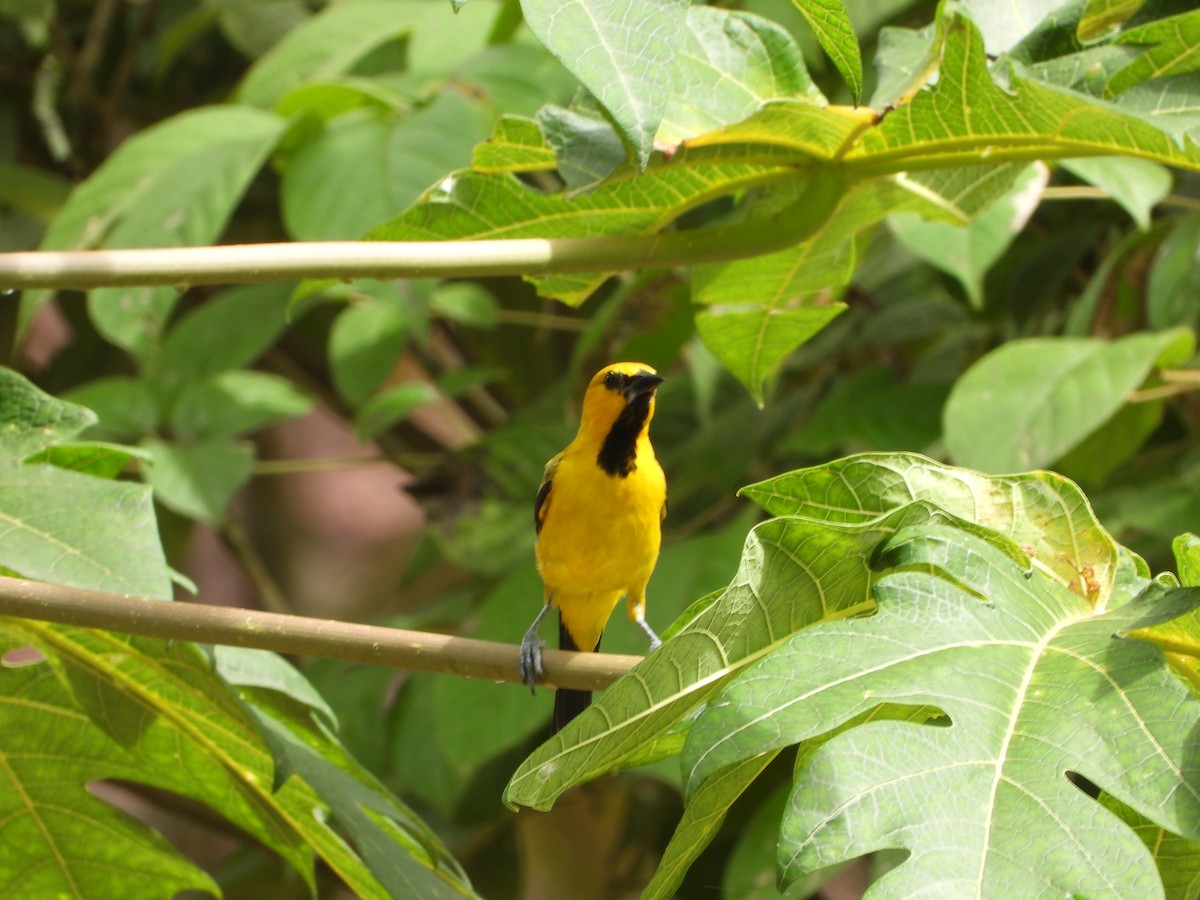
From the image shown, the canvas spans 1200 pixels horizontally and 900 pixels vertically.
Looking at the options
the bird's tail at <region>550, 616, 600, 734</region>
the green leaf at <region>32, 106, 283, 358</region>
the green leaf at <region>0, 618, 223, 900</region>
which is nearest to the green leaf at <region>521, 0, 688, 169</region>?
the green leaf at <region>0, 618, 223, 900</region>

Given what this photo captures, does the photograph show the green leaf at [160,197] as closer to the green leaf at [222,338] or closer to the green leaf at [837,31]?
the green leaf at [222,338]

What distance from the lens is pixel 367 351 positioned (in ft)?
10.3

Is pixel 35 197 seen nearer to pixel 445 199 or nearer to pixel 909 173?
pixel 445 199

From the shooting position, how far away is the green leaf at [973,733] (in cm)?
83

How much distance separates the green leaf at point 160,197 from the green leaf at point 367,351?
562 millimetres

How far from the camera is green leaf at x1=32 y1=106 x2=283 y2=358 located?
250 centimetres

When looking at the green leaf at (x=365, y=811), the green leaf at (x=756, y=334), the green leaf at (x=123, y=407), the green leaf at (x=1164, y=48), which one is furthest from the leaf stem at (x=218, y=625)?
the green leaf at (x=123, y=407)

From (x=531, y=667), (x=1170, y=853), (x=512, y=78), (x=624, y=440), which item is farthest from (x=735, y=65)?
(x=512, y=78)

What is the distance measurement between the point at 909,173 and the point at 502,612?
1.42m

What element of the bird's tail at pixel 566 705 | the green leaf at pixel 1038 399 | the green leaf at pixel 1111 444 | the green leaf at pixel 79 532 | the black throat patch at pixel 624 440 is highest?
the green leaf at pixel 79 532

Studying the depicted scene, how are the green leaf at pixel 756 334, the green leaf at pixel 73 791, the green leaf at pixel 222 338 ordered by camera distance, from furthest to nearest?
the green leaf at pixel 222 338 < the green leaf at pixel 756 334 < the green leaf at pixel 73 791

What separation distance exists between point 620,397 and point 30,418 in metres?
0.99

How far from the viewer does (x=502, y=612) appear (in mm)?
2654

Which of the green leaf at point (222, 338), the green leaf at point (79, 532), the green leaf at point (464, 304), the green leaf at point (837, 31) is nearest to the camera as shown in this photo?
the green leaf at point (837, 31)
